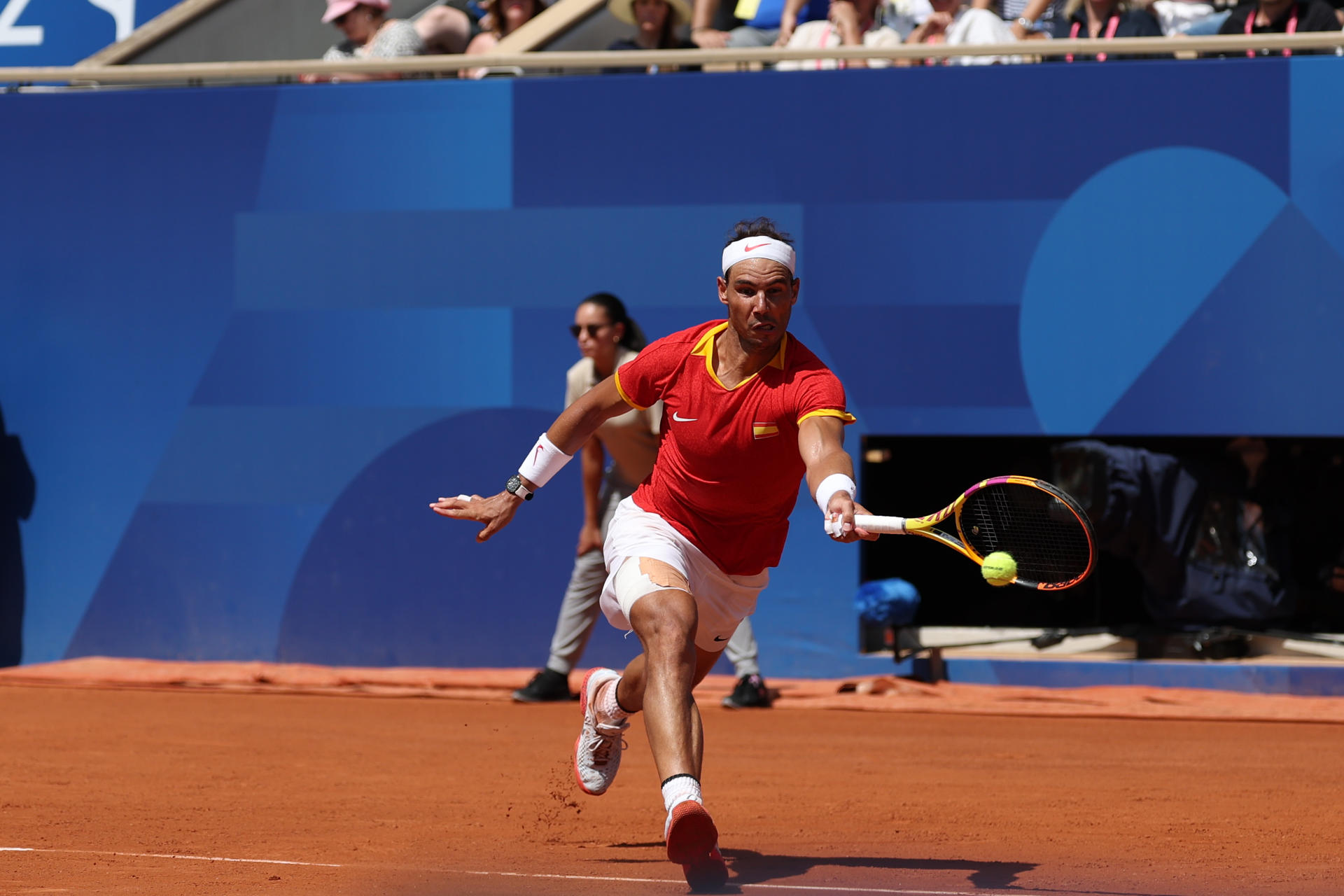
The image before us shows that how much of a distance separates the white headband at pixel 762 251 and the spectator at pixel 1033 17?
547 centimetres

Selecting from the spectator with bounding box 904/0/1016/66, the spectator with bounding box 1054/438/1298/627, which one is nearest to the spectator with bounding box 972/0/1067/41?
the spectator with bounding box 904/0/1016/66

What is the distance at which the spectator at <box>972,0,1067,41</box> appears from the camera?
9.41 meters

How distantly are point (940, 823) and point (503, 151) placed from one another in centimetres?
537

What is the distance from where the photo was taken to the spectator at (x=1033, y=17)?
941 cm

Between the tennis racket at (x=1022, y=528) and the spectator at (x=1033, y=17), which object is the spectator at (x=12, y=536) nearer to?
the spectator at (x=1033, y=17)

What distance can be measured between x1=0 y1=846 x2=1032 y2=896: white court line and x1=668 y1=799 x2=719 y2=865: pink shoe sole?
0.34 metres

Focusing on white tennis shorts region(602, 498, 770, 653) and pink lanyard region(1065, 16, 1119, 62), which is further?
pink lanyard region(1065, 16, 1119, 62)

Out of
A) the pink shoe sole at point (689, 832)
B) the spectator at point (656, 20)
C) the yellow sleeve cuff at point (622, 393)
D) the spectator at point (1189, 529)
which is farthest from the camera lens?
the spectator at point (656, 20)

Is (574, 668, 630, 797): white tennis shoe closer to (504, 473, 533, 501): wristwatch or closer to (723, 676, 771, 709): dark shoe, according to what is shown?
(504, 473, 533, 501): wristwatch

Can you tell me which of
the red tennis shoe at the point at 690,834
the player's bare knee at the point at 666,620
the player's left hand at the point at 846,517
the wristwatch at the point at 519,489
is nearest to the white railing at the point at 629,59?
the wristwatch at the point at 519,489

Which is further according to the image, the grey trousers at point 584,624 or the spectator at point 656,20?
the spectator at point 656,20

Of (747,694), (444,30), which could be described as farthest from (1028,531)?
(444,30)

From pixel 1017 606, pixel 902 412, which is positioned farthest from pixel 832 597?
pixel 1017 606

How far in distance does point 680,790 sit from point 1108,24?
6.83m
